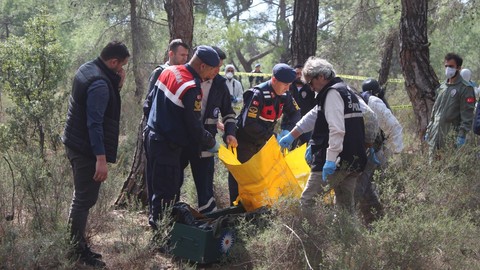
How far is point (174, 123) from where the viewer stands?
15.8 ft

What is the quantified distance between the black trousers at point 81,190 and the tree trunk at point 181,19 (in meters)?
2.42

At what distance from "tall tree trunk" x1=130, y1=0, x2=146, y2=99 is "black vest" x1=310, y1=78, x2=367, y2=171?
375 inches

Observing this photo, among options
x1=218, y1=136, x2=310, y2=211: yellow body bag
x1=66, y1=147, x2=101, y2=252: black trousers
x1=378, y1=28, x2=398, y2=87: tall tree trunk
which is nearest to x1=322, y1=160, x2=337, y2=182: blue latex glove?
x1=218, y1=136, x2=310, y2=211: yellow body bag

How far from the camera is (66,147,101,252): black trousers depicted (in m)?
4.44

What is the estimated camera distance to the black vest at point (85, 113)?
173 inches

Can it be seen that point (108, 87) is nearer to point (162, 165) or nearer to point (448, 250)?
point (162, 165)

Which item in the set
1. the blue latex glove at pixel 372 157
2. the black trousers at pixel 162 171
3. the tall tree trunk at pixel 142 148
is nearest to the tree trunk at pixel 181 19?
the tall tree trunk at pixel 142 148

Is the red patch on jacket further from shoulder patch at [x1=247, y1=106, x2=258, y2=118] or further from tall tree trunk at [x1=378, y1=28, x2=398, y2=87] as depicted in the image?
tall tree trunk at [x1=378, y1=28, x2=398, y2=87]

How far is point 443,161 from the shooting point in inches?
234

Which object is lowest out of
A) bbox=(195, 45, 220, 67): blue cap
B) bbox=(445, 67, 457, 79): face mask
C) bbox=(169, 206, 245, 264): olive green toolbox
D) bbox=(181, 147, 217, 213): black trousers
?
bbox=(169, 206, 245, 264): olive green toolbox

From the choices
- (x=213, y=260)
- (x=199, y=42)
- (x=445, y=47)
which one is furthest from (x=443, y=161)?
(x=445, y=47)

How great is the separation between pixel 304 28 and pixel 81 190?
5237 millimetres

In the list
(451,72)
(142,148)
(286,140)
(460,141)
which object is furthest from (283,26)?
(286,140)

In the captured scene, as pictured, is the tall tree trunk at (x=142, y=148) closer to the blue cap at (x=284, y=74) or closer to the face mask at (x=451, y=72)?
the blue cap at (x=284, y=74)
